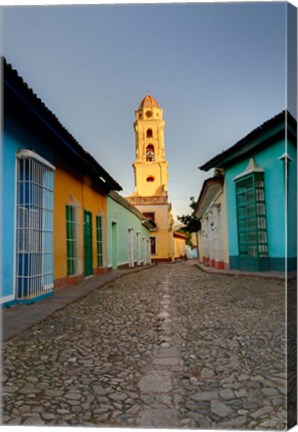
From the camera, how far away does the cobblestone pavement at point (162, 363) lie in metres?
0.82

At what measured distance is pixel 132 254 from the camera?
1.36m

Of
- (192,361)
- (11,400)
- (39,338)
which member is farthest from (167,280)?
(11,400)

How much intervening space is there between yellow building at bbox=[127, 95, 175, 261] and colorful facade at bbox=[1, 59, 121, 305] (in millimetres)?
98

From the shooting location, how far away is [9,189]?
1.01 m

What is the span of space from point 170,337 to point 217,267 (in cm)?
26

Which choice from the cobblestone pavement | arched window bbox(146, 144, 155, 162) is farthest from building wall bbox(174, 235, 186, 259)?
arched window bbox(146, 144, 155, 162)

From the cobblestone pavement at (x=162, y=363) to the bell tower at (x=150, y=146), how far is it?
348mm

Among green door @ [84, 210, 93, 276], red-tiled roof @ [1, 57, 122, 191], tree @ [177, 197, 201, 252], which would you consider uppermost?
red-tiled roof @ [1, 57, 122, 191]

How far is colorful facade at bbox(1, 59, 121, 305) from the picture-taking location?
0.97 m

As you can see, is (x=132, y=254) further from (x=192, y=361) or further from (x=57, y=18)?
(x=57, y=18)

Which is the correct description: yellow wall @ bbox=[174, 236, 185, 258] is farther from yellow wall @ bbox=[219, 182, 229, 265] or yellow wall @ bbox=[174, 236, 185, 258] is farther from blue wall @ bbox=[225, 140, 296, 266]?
blue wall @ bbox=[225, 140, 296, 266]

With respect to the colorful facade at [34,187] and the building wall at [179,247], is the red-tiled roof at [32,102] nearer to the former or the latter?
the colorful facade at [34,187]

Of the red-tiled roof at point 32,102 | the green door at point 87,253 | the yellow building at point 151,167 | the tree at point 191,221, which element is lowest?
the green door at point 87,253

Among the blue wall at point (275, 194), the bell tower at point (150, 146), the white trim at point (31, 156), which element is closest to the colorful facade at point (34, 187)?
the white trim at point (31, 156)
